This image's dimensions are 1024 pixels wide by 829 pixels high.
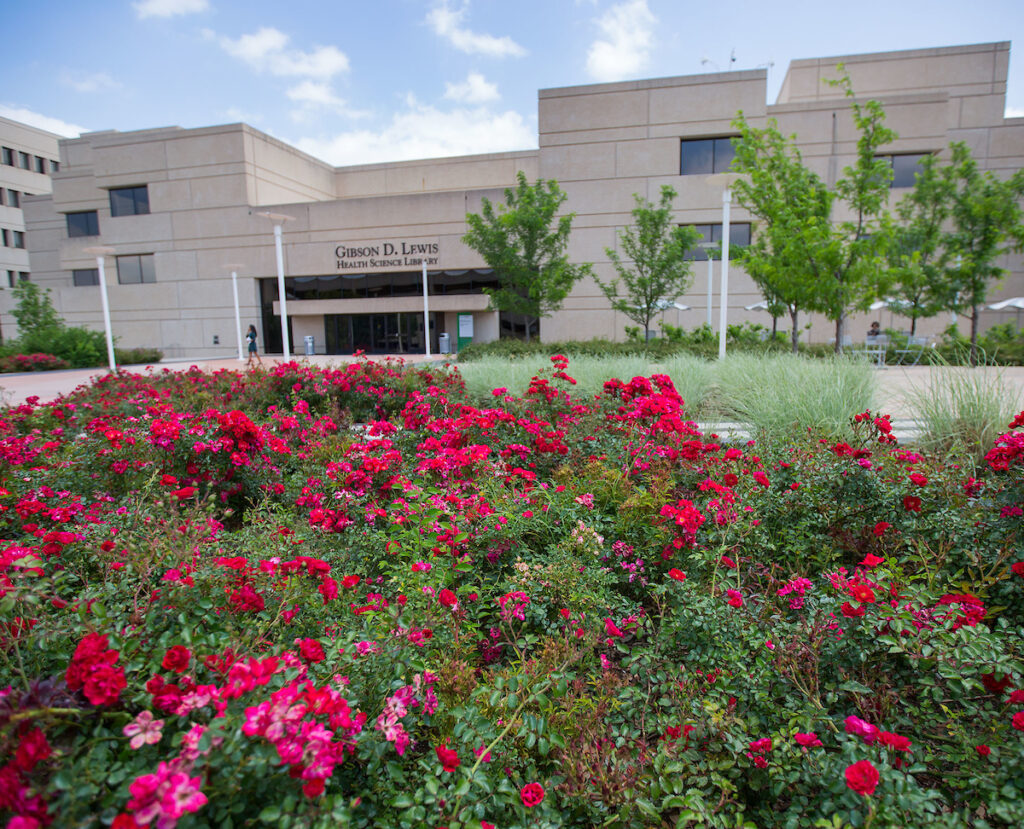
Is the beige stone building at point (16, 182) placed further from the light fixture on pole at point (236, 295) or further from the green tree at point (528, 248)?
the green tree at point (528, 248)

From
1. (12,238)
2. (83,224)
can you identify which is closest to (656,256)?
(83,224)

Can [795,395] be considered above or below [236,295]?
below

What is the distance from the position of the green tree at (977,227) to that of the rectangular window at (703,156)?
26.4 ft

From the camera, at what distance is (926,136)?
23953 millimetres

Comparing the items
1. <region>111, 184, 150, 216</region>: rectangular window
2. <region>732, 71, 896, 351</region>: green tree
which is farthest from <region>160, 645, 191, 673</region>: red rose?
<region>111, 184, 150, 216</region>: rectangular window

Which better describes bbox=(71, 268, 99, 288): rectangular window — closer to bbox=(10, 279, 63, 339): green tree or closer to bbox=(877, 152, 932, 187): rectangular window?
bbox=(10, 279, 63, 339): green tree

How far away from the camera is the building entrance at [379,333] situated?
30922 mm

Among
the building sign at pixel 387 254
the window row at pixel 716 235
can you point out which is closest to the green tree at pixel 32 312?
the building sign at pixel 387 254

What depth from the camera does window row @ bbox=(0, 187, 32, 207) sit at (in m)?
43.6

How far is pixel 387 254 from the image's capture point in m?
29.6

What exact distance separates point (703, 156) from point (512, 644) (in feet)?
86.1

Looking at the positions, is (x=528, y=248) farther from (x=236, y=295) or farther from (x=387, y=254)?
(x=236, y=295)

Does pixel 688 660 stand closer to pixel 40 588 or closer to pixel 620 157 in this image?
pixel 40 588

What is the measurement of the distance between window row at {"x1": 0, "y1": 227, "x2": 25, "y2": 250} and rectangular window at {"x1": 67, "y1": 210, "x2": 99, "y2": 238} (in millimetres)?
15892
